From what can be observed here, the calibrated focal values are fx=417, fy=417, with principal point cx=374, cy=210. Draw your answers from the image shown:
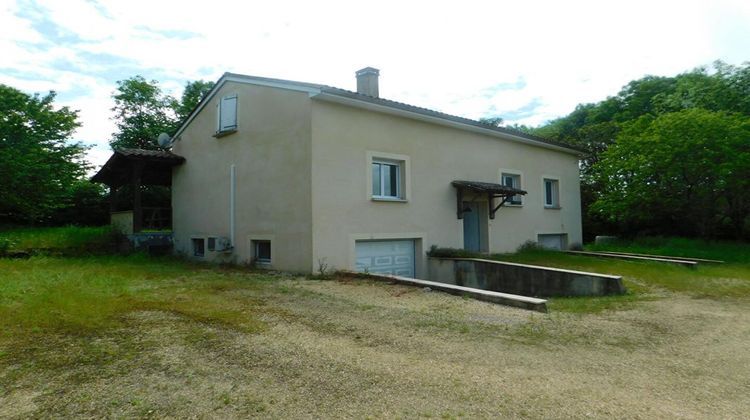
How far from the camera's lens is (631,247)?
1764 cm

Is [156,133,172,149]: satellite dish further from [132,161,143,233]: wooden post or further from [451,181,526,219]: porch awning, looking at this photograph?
[451,181,526,219]: porch awning

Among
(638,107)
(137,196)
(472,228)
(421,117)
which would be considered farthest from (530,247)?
(638,107)

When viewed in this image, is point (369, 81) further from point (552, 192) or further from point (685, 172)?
point (685, 172)

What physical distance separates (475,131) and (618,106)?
19931 millimetres

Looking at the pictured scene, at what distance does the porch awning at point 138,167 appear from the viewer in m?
13.2

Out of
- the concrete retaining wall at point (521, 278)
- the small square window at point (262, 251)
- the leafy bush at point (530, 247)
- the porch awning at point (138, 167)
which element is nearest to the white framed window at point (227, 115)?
the porch awning at point (138, 167)

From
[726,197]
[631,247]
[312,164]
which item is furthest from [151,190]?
[726,197]

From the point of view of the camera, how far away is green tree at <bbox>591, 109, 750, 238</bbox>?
13.9m

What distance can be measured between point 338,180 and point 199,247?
21.2ft

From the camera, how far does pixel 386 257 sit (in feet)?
36.4

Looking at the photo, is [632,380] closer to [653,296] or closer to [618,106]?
[653,296]

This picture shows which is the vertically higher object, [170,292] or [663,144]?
[663,144]

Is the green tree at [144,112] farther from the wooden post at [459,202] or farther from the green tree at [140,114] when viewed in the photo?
the wooden post at [459,202]

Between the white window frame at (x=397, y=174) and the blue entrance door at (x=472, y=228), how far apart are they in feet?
10.3
